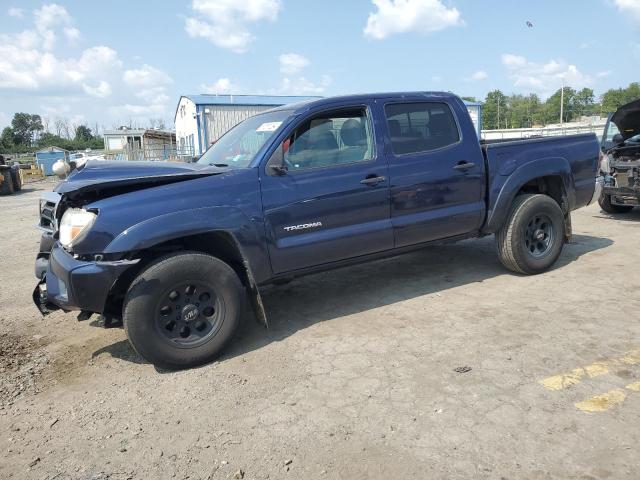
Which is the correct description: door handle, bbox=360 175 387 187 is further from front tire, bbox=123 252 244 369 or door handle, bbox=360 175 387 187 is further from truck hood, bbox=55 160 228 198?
front tire, bbox=123 252 244 369

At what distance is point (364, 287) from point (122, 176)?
2775 millimetres

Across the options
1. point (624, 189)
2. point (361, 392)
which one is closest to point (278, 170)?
point (361, 392)

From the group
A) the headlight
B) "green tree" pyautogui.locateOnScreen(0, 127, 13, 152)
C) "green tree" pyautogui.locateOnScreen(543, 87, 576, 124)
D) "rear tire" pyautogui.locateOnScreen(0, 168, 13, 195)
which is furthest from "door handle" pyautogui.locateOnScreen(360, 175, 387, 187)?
"green tree" pyautogui.locateOnScreen(543, 87, 576, 124)

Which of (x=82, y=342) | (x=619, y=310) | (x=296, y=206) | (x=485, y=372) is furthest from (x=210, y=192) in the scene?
(x=619, y=310)

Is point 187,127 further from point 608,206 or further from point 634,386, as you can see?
point 634,386

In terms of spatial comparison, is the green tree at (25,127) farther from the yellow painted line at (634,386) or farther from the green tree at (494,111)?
the yellow painted line at (634,386)

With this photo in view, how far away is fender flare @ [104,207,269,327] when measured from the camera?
3.50 meters

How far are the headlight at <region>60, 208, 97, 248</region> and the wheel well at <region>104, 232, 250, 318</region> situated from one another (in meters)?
0.39

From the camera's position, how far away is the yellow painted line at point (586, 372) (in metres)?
3.23

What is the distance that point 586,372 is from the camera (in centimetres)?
336

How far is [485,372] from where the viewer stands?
344cm

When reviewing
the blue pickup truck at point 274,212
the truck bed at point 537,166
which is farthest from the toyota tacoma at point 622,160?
the blue pickup truck at point 274,212

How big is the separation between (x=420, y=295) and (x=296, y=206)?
1.80m

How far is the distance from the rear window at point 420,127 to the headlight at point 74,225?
2.63 metres
